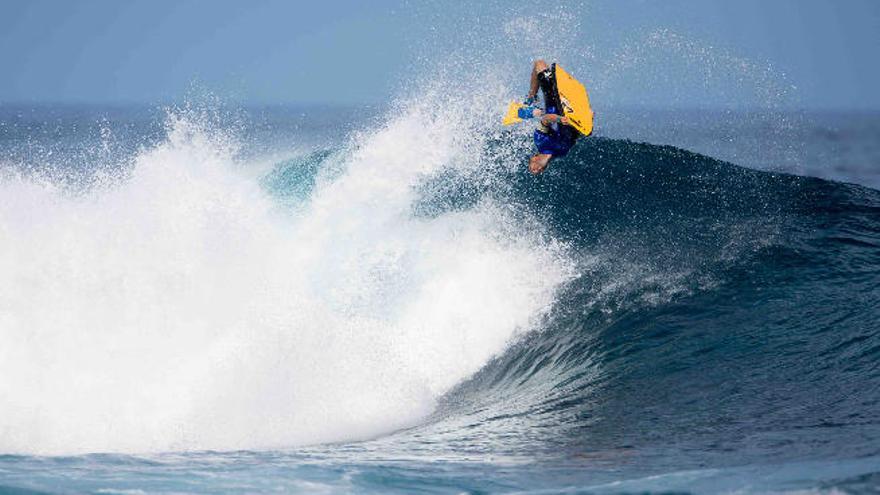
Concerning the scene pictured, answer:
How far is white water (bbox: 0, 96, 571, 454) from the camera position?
856 centimetres

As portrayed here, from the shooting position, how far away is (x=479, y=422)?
7.75m

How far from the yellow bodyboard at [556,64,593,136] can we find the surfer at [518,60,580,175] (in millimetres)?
64

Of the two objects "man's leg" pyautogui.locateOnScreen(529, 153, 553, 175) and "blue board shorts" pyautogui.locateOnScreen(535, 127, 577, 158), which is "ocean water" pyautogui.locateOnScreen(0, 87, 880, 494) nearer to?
"man's leg" pyautogui.locateOnScreen(529, 153, 553, 175)

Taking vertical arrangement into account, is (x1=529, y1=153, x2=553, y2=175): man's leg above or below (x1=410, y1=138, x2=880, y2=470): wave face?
above

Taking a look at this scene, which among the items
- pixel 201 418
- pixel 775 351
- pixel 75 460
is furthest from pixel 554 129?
pixel 75 460

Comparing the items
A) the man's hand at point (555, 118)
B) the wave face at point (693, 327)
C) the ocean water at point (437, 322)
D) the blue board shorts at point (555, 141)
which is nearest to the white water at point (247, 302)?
the ocean water at point (437, 322)

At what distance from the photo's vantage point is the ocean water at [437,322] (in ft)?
19.9

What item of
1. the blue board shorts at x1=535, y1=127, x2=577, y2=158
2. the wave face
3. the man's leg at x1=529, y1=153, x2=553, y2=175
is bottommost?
the wave face

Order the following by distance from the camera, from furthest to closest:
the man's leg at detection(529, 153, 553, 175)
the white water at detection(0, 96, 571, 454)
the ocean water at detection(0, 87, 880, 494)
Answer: the man's leg at detection(529, 153, 553, 175), the white water at detection(0, 96, 571, 454), the ocean water at detection(0, 87, 880, 494)

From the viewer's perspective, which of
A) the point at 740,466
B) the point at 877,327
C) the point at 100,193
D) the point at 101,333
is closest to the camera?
the point at 740,466

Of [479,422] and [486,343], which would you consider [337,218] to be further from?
[479,422]

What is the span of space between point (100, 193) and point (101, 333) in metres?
3.10

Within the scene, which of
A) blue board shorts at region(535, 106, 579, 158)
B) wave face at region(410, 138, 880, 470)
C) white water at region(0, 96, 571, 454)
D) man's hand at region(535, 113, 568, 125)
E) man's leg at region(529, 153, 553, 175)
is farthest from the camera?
man's leg at region(529, 153, 553, 175)

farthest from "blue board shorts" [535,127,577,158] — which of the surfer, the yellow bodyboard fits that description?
the yellow bodyboard
